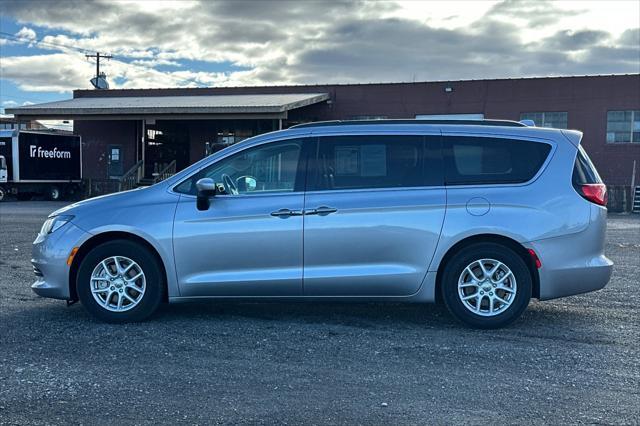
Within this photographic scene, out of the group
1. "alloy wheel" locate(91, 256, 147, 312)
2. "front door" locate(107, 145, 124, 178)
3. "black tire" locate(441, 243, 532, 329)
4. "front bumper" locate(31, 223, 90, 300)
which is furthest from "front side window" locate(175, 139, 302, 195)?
"front door" locate(107, 145, 124, 178)

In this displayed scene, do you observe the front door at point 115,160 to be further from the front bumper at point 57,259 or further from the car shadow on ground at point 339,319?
the front bumper at point 57,259

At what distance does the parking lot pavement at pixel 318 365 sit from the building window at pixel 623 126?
73.7 ft

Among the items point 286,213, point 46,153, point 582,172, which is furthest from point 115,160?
point 582,172

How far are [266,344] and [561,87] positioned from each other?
25.6 m

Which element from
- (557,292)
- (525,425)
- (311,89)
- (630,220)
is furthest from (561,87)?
(525,425)

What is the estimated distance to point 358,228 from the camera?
5.76m

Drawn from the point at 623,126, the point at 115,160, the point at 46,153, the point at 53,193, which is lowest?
the point at 53,193

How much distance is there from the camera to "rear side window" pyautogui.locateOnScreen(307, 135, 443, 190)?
19.4ft

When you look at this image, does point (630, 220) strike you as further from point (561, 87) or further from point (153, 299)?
point (153, 299)

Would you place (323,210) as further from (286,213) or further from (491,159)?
(491,159)

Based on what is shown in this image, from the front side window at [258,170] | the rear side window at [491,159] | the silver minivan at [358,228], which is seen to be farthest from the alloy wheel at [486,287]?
the front side window at [258,170]

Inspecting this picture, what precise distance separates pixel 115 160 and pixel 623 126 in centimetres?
2419

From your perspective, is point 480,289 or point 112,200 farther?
point 112,200

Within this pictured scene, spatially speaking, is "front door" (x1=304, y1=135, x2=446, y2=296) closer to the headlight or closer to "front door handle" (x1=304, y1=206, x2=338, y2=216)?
"front door handle" (x1=304, y1=206, x2=338, y2=216)
